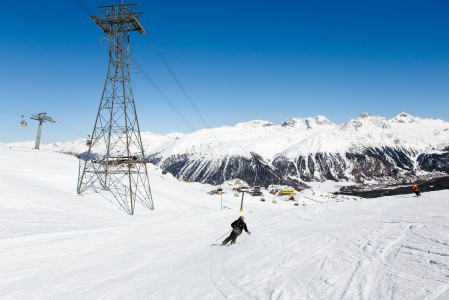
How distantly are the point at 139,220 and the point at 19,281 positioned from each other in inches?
653

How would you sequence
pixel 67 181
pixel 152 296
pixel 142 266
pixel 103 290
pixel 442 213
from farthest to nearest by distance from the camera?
1. pixel 67 181
2. pixel 442 213
3. pixel 142 266
4. pixel 103 290
5. pixel 152 296

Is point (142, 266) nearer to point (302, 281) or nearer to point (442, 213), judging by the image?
point (302, 281)

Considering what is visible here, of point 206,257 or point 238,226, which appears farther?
point 238,226

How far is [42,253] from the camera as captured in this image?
15414mm

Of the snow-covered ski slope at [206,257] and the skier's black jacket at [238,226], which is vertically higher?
the skier's black jacket at [238,226]

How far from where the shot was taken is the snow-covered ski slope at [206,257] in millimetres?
10367

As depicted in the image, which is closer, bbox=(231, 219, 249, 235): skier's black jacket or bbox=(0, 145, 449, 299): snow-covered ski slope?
bbox=(0, 145, 449, 299): snow-covered ski slope

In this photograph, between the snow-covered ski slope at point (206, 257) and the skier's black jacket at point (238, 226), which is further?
the skier's black jacket at point (238, 226)

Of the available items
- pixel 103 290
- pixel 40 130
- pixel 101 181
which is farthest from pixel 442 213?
pixel 40 130

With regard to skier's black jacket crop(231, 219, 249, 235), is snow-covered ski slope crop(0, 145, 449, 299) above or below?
below

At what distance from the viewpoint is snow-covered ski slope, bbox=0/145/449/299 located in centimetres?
1037

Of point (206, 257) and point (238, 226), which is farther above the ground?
point (238, 226)

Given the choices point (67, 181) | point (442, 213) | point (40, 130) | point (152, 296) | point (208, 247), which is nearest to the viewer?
point (152, 296)

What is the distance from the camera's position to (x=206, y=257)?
50.7ft
